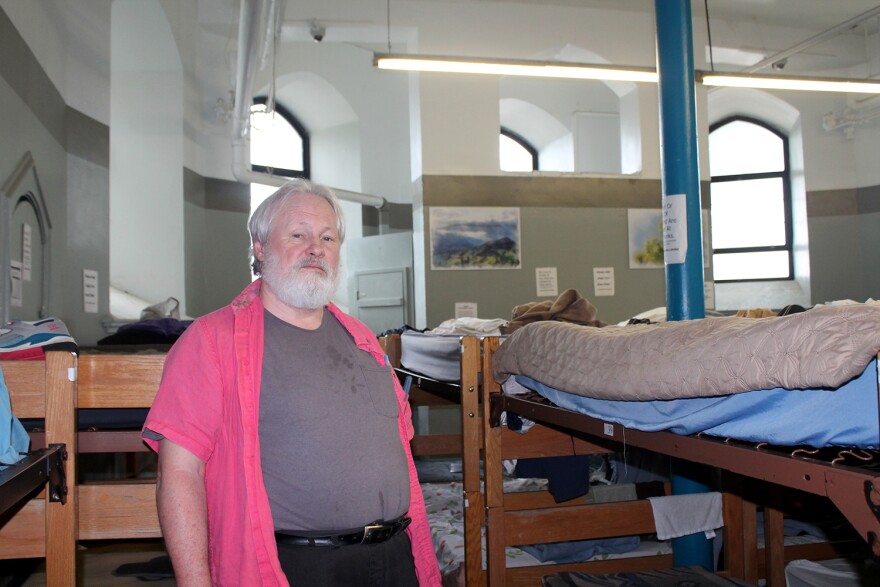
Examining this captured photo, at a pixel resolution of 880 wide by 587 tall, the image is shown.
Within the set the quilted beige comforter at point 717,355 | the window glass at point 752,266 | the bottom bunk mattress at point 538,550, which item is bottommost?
the bottom bunk mattress at point 538,550

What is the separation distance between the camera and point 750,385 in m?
1.60

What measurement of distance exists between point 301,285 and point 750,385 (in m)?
1.32

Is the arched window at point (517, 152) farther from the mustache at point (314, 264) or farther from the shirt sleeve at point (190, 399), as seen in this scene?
the shirt sleeve at point (190, 399)

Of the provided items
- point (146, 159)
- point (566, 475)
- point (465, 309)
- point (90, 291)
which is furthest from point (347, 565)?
point (146, 159)

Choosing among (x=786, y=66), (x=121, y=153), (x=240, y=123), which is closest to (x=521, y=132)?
(x=786, y=66)

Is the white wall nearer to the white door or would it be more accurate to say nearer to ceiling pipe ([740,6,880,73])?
the white door

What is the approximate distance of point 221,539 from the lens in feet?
6.48

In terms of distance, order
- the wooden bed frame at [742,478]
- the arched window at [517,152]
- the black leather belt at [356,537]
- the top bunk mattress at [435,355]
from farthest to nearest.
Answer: the arched window at [517,152], the top bunk mattress at [435,355], the black leather belt at [356,537], the wooden bed frame at [742,478]

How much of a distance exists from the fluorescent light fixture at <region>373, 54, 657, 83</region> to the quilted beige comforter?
3803mm

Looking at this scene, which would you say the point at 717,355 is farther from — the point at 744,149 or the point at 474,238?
the point at 744,149

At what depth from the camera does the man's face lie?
7.45ft

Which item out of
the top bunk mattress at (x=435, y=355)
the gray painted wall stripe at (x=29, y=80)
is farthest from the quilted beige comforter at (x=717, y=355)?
the gray painted wall stripe at (x=29, y=80)

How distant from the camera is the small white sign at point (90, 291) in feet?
18.4

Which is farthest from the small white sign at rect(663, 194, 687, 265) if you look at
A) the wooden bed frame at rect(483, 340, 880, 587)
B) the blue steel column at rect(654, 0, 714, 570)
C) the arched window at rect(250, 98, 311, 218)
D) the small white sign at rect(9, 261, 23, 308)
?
the arched window at rect(250, 98, 311, 218)
